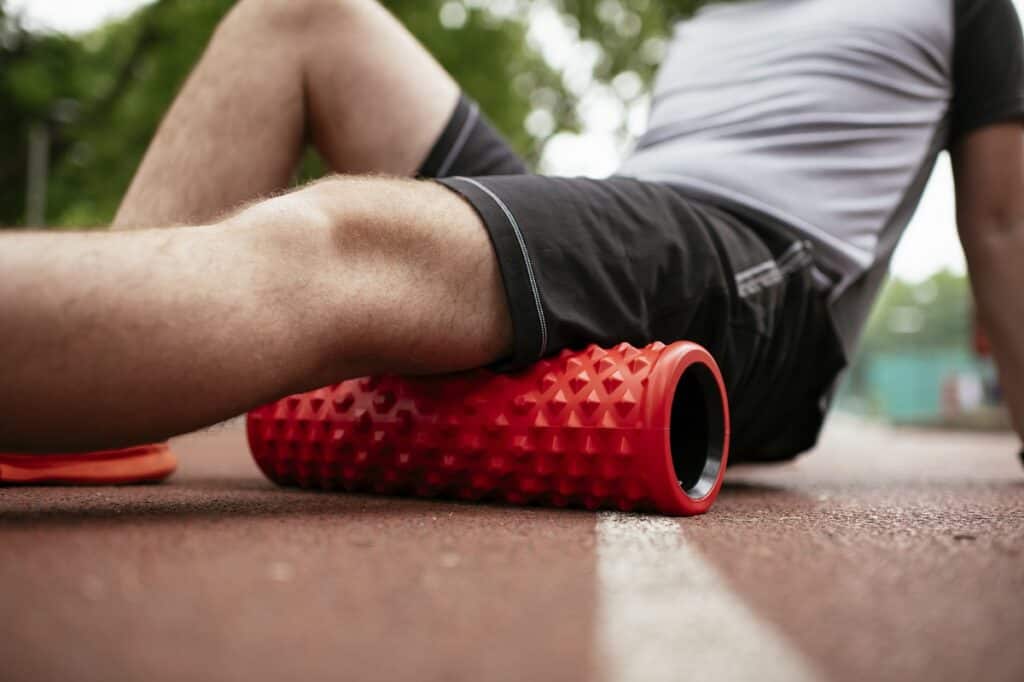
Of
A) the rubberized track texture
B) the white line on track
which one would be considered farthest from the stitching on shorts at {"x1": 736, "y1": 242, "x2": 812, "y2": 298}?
the rubberized track texture

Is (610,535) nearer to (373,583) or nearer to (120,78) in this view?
(373,583)

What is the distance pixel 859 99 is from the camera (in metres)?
2.15

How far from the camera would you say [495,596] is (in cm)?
101

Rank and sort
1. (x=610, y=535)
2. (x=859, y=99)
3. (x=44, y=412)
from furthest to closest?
1. (x=859, y=99)
2. (x=610, y=535)
3. (x=44, y=412)

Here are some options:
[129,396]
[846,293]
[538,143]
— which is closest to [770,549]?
[129,396]

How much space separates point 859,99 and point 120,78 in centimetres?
1189

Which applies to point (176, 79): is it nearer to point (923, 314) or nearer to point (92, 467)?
point (92, 467)

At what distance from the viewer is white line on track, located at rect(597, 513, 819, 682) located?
31.9 inches

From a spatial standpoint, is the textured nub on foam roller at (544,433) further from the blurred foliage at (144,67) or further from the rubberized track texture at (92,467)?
the blurred foliage at (144,67)

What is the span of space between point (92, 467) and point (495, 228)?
3.25ft

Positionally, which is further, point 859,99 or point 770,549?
point 859,99

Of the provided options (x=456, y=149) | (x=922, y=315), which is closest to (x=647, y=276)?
(x=456, y=149)

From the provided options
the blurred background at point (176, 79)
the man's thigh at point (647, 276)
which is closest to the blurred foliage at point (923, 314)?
the blurred background at point (176, 79)

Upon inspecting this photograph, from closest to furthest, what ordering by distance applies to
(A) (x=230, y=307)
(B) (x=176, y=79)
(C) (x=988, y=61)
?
(A) (x=230, y=307) → (C) (x=988, y=61) → (B) (x=176, y=79)
